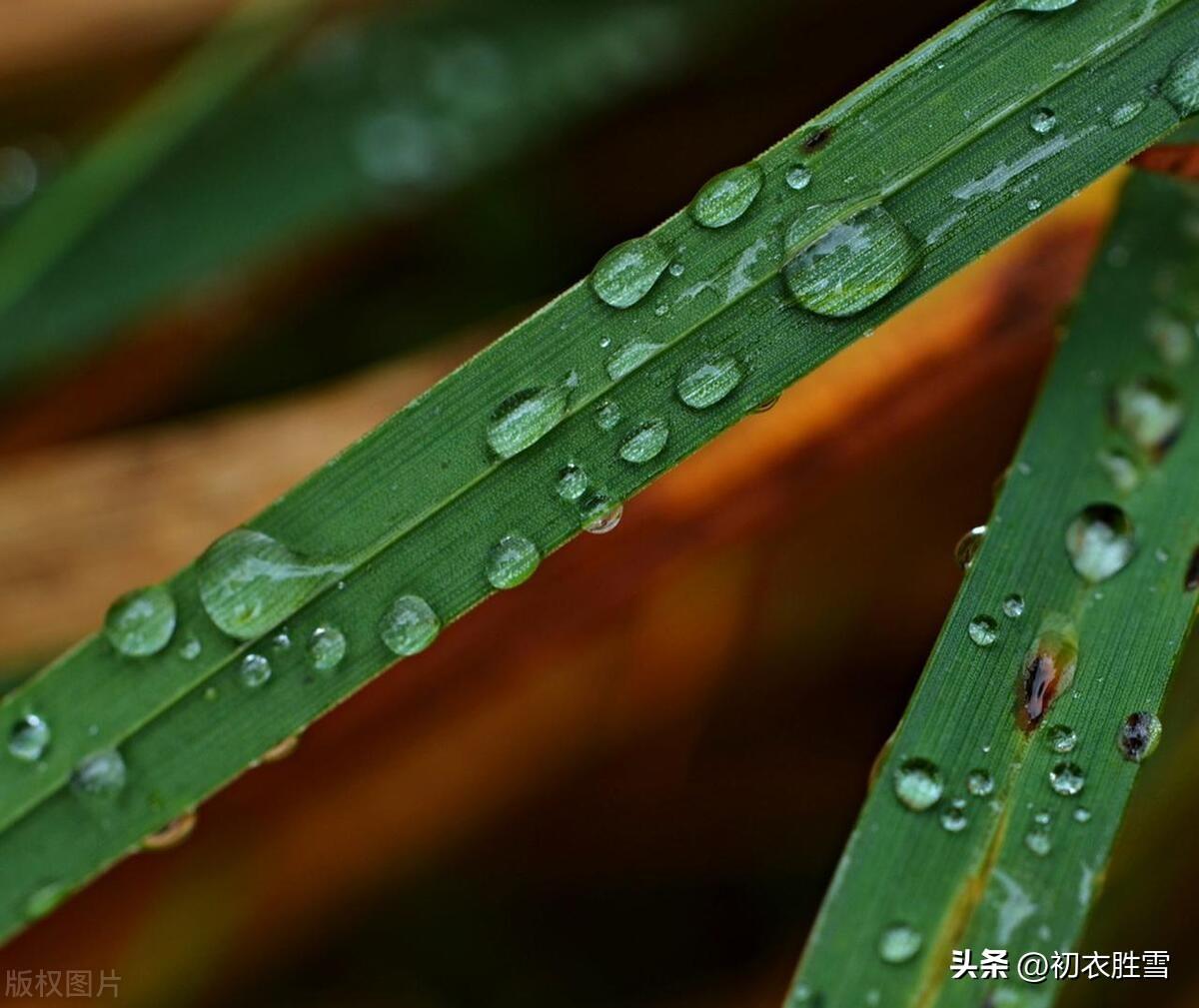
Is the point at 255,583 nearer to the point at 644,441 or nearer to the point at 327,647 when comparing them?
the point at 327,647

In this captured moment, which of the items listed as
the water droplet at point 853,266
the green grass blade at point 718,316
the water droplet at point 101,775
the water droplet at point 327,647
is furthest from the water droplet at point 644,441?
the water droplet at point 101,775

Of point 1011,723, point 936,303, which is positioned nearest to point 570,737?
point 936,303

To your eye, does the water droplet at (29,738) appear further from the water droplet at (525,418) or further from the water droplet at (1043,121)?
the water droplet at (1043,121)

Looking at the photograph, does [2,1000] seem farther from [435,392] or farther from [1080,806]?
[1080,806]

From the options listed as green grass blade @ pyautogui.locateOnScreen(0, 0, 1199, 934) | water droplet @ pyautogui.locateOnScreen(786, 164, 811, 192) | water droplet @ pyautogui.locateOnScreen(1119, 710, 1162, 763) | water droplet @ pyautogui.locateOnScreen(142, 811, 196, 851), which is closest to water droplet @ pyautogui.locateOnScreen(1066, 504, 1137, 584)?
water droplet @ pyautogui.locateOnScreen(1119, 710, 1162, 763)

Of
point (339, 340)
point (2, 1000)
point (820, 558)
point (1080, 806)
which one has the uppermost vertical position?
point (339, 340)

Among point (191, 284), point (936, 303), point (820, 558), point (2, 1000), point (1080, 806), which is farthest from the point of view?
point (191, 284)

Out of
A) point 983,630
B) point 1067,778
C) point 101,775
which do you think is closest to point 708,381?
point 983,630
